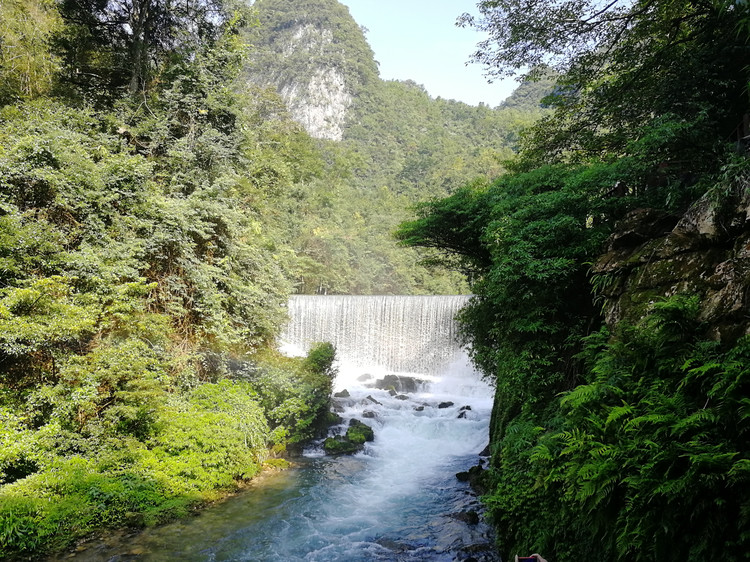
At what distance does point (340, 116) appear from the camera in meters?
77.6

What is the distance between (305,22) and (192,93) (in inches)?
3634

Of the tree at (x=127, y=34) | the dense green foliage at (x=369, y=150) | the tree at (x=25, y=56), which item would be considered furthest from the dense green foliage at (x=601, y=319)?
the tree at (x=25, y=56)

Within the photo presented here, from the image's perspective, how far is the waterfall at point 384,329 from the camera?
17906 millimetres

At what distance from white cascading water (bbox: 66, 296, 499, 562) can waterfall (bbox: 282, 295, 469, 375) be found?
4.0 inches

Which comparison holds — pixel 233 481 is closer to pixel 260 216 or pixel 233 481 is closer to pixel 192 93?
pixel 260 216

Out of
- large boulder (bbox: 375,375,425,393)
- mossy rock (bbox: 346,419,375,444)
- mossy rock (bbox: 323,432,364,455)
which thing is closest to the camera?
mossy rock (bbox: 323,432,364,455)

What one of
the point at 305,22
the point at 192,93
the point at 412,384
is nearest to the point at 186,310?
the point at 192,93

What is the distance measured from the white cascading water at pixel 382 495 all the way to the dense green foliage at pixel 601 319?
1.69 meters

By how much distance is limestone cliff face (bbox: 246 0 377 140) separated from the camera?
78.2m

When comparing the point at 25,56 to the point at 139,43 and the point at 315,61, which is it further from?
the point at 315,61

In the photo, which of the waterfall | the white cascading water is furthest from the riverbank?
the waterfall

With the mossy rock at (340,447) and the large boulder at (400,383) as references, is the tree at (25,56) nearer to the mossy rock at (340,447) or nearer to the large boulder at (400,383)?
the mossy rock at (340,447)

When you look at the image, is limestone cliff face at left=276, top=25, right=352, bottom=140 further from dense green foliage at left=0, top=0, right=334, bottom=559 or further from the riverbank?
the riverbank

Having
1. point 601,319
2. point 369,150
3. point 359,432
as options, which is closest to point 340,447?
point 359,432
